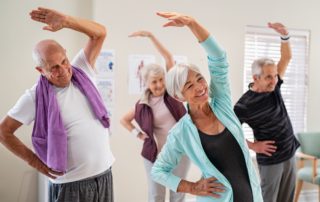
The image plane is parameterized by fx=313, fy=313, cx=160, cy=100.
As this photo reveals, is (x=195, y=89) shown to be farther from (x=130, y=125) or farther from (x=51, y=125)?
(x=130, y=125)

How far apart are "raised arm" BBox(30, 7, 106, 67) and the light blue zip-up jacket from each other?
601 mm

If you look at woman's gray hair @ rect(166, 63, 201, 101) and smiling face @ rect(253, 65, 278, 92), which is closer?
woman's gray hair @ rect(166, 63, 201, 101)

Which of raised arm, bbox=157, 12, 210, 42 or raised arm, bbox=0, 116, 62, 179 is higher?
raised arm, bbox=157, 12, 210, 42

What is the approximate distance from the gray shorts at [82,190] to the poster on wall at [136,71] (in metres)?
1.61

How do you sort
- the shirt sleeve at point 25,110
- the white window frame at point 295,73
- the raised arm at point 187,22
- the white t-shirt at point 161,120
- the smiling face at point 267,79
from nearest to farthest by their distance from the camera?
the raised arm at point 187,22, the shirt sleeve at point 25,110, the smiling face at point 267,79, the white t-shirt at point 161,120, the white window frame at point 295,73

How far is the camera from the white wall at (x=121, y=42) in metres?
2.92

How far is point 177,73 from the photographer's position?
1363 mm

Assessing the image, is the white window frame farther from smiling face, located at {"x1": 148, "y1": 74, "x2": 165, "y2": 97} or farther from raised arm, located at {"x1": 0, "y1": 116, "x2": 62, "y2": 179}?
raised arm, located at {"x1": 0, "y1": 116, "x2": 62, "y2": 179}

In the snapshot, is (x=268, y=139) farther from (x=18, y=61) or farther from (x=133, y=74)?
(x=18, y=61)

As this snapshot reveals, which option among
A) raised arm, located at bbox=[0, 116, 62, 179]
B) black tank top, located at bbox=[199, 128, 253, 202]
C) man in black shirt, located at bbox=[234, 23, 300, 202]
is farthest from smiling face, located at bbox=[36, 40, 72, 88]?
man in black shirt, located at bbox=[234, 23, 300, 202]

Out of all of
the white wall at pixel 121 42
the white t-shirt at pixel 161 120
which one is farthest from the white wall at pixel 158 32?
the white t-shirt at pixel 161 120

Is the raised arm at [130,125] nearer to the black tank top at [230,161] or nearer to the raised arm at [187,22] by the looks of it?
the black tank top at [230,161]

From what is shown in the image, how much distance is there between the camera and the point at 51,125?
1.48 m

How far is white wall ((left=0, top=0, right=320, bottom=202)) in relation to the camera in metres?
2.92
